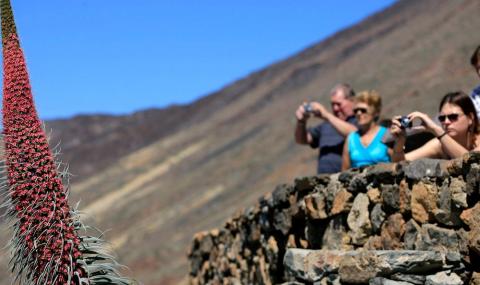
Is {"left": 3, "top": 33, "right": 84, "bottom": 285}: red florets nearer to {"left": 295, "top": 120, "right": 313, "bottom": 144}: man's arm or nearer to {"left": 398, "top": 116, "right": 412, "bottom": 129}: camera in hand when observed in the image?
{"left": 398, "top": 116, "right": 412, "bottom": 129}: camera in hand

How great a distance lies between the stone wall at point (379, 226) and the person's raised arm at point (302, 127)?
1.64 feet

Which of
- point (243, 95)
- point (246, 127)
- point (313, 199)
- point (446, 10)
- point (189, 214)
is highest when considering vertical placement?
point (243, 95)

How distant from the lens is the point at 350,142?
661 cm

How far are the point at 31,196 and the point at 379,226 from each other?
2.41 m

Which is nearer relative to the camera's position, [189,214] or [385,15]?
[189,214]

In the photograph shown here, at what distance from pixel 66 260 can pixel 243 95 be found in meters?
76.9

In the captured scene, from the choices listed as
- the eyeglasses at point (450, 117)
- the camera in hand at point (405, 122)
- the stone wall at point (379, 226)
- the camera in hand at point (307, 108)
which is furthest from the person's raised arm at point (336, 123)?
the eyeglasses at point (450, 117)

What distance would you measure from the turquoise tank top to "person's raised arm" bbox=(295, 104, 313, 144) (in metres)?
0.84

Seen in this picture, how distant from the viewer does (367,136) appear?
6582 mm

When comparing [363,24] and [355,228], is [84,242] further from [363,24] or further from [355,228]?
[363,24]

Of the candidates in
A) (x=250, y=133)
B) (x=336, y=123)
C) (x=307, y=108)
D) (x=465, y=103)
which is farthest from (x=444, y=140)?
(x=250, y=133)

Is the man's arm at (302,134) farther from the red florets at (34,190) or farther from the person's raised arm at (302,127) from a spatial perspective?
the red florets at (34,190)

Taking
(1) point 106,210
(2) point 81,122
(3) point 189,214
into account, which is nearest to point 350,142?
(3) point 189,214

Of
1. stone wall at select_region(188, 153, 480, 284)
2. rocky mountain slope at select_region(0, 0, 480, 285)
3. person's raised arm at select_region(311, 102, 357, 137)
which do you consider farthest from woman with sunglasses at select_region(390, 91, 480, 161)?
rocky mountain slope at select_region(0, 0, 480, 285)
